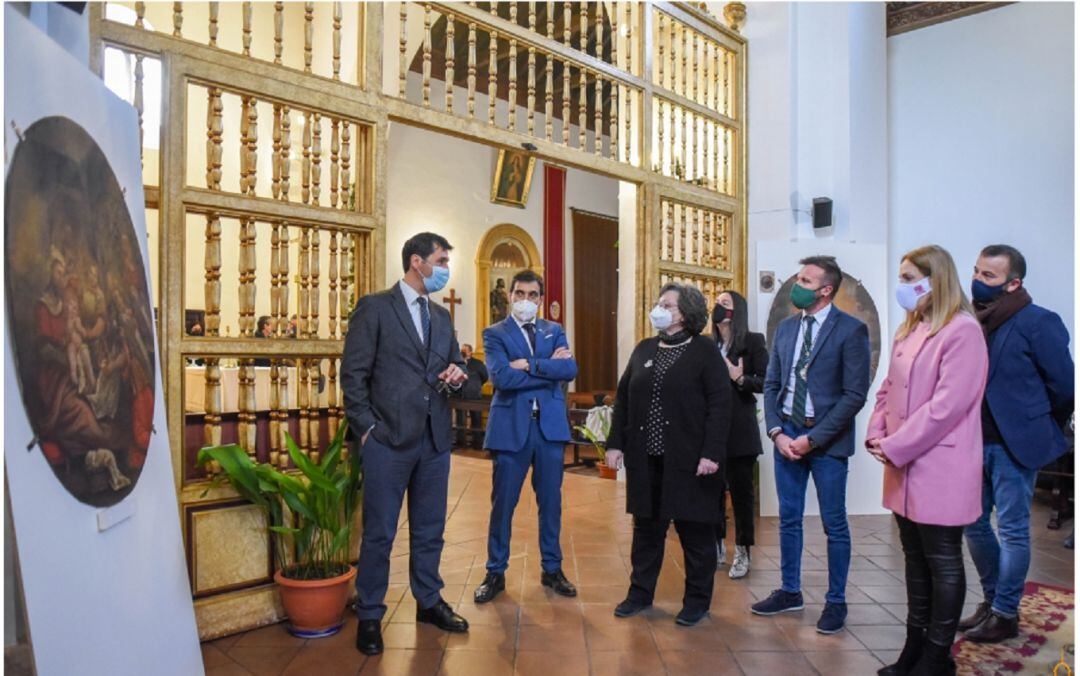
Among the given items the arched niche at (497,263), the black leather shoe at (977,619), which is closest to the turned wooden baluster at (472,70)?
the black leather shoe at (977,619)

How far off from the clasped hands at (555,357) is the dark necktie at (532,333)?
99 mm

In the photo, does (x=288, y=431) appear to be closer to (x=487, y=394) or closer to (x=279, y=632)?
(x=279, y=632)

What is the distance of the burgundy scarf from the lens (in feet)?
9.82

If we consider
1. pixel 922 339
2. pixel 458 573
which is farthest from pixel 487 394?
pixel 922 339

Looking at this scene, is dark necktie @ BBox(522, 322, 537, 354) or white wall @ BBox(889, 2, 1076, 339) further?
white wall @ BBox(889, 2, 1076, 339)

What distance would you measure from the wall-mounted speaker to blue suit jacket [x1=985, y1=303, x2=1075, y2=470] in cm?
281

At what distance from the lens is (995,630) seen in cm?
300

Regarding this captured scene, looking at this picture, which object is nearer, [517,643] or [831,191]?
[517,643]

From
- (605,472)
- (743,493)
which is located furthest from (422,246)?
(605,472)

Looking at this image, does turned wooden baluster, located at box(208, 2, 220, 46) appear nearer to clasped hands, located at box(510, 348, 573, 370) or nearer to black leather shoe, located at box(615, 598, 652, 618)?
clasped hands, located at box(510, 348, 573, 370)

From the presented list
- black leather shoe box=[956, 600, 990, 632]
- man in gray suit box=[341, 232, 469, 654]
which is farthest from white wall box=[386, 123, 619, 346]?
black leather shoe box=[956, 600, 990, 632]

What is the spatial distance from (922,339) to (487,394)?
7.80 m

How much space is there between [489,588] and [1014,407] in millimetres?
2366

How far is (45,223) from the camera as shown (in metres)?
1.67
